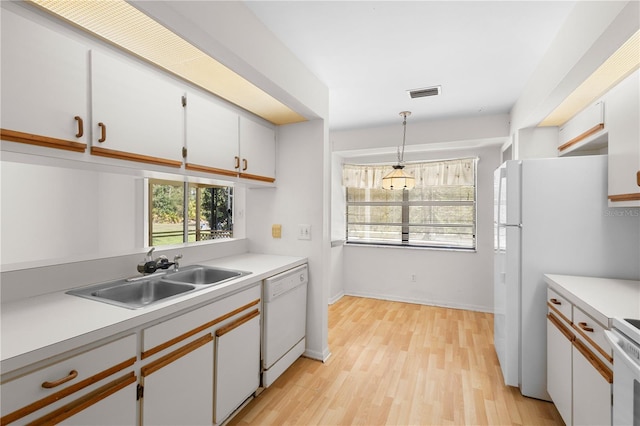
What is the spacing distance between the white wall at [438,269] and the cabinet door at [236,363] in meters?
2.92

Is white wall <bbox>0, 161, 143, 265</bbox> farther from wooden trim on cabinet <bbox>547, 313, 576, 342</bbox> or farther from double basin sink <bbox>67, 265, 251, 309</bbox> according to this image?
wooden trim on cabinet <bbox>547, 313, 576, 342</bbox>

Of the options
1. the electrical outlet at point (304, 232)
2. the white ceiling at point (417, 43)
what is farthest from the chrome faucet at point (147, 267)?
the white ceiling at point (417, 43)

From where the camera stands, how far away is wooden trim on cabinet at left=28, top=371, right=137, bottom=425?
0.96 metres

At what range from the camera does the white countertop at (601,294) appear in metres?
1.40

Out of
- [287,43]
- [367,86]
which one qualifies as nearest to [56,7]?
[287,43]

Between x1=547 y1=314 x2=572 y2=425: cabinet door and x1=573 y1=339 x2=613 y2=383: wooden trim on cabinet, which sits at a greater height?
x1=573 y1=339 x2=613 y2=383: wooden trim on cabinet

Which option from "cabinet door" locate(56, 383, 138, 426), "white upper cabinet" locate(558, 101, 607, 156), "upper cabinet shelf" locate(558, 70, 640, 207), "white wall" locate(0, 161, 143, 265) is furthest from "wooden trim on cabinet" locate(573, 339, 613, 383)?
"white wall" locate(0, 161, 143, 265)

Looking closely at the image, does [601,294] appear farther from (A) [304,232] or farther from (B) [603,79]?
(A) [304,232]

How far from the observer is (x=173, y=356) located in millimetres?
1411

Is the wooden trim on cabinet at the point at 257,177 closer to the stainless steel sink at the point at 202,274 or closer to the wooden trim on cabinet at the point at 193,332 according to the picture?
the stainless steel sink at the point at 202,274

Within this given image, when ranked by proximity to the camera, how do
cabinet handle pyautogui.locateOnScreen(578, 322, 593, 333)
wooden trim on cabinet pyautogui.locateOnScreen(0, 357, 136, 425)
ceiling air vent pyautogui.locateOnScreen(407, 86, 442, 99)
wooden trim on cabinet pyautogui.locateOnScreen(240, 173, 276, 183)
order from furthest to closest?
ceiling air vent pyautogui.locateOnScreen(407, 86, 442, 99) → wooden trim on cabinet pyautogui.locateOnScreen(240, 173, 276, 183) → cabinet handle pyautogui.locateOnScreen(578, 322, 593, 333) → wooden trim on cabinet pyautogui.locateOnScreen(0, 357, 136, 425)

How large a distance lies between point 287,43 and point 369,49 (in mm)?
592

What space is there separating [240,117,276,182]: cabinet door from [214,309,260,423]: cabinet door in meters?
1.14

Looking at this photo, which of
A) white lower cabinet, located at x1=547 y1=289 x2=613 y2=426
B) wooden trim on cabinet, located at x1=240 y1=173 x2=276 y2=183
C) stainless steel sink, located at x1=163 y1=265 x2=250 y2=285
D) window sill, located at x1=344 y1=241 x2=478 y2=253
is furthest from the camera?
window sill, located at x1=344 y1=241 x2=478 y2=253
